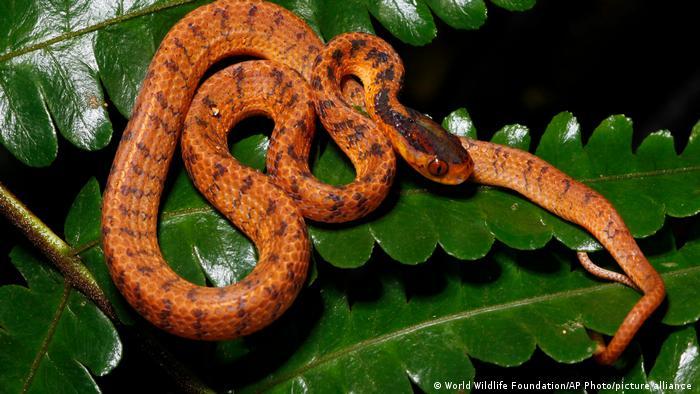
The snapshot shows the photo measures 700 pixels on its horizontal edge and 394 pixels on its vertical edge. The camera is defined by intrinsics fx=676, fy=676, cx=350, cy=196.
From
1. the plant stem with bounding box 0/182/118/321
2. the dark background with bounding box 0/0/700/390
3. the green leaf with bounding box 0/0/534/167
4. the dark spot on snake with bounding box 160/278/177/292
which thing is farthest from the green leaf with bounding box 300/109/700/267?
the dark background with bounding box 0/0/700/390

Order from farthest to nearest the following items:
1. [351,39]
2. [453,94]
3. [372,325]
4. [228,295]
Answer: [453,94] < [351,39] < [372,325] < [228,295]

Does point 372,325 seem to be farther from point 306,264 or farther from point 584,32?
point 584,32

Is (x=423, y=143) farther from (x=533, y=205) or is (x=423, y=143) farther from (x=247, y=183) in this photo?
(x=247, y=183)

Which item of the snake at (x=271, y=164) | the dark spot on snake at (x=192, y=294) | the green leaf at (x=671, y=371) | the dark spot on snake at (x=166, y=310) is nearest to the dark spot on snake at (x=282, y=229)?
the snake at (x=271, y=164)

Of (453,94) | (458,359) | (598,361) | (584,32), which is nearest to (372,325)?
(458,359)

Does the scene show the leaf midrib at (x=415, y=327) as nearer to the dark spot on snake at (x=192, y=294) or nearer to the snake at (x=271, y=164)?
the snake at (x=271, y=164)

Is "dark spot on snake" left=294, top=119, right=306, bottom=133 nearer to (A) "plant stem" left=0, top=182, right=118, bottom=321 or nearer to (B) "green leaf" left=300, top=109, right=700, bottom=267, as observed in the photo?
(B) "green leaf" left=300, top=109, right=700, bottom=267

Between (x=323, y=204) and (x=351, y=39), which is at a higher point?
(x=351, y=39)
